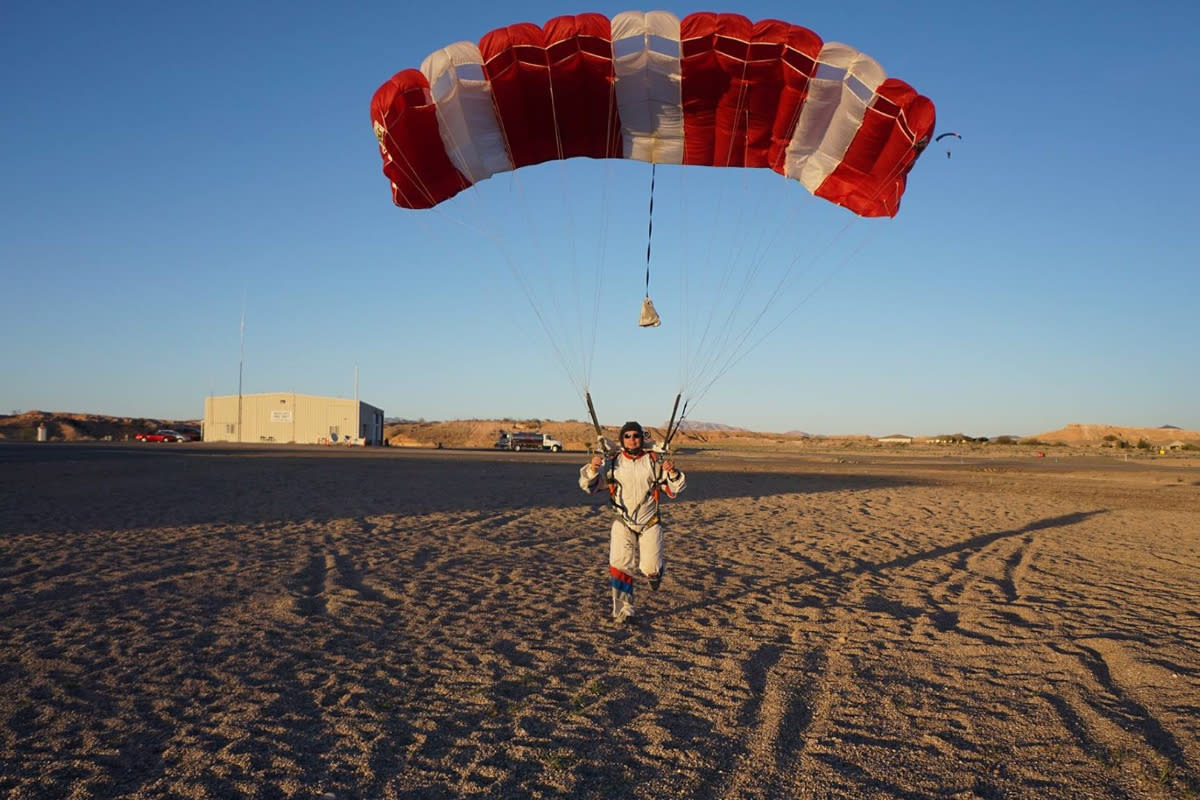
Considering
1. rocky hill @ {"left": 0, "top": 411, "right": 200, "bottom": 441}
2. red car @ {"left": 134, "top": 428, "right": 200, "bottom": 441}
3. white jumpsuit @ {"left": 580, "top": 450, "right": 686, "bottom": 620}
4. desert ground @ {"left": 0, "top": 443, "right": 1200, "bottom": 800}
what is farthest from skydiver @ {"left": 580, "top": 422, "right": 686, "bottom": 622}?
rocky hill @ {"left": 0, "top": 411, "right": 200, "bottom": 441}

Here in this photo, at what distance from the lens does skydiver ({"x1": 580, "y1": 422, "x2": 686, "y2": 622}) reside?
7.93 meters

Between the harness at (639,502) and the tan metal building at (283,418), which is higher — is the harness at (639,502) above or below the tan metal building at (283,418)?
below

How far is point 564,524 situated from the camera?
1565 cm

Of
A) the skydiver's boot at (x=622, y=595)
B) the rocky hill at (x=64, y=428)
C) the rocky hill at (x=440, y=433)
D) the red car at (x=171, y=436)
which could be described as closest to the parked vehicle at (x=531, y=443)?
the rocky hill at (x=440, y=433)

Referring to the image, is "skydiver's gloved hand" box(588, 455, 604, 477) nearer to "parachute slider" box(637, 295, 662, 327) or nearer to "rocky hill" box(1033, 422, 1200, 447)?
"parachute slider" box(637, 295, 662, 327)

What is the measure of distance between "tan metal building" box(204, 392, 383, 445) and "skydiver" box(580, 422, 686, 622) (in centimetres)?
5915

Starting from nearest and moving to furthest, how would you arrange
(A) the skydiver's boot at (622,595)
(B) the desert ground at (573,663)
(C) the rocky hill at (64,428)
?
1. (B) the desert ground at (573,663)
2. (A) the skydiver's boot at (622,595)
3. (C) the rocky hill at (64,428)

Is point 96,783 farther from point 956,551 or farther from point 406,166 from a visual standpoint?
point 956,551

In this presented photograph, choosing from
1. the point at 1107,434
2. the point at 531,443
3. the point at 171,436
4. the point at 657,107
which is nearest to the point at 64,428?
the point at 171,436

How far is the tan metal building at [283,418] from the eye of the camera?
212 feet

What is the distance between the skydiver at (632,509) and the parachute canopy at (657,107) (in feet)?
15.7

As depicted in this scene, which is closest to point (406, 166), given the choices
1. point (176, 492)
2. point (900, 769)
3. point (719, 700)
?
point (719, 700)

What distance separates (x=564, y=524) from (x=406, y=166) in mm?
7521

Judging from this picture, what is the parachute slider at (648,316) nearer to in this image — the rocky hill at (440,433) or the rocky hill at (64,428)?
the rocky hill at (440,433)
